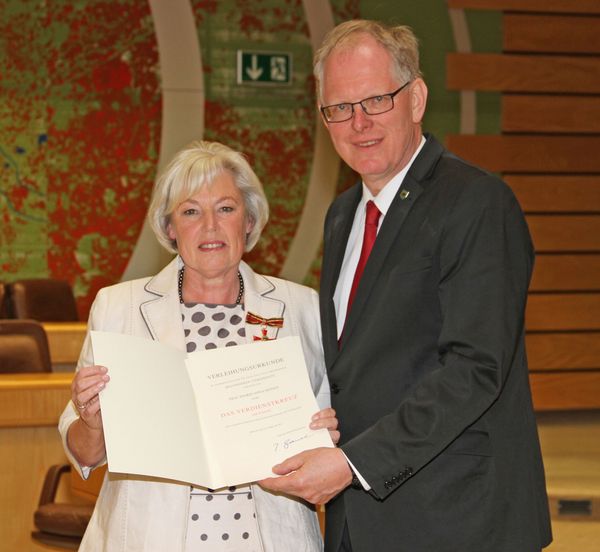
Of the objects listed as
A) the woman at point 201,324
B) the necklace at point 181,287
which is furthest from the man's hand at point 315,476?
the necklace at point 181,287

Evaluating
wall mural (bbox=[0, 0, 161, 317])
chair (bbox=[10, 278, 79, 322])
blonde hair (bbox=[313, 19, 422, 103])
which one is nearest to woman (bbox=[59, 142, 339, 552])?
blonde hair (bbox=[313, 19, 422, 103])

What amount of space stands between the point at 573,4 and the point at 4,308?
5045 mm

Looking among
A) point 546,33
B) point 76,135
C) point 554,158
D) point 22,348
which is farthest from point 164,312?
point 546,33

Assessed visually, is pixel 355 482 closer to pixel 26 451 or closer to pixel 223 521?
pixel 223 521

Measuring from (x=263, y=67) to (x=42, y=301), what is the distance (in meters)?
2.54

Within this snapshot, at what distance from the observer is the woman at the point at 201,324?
2068mm

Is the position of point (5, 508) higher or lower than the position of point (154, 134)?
lower

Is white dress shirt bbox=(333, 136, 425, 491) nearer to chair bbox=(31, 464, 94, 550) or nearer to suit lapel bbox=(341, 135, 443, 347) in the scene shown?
suit lapel bbox=(341, 135, 443, 347)

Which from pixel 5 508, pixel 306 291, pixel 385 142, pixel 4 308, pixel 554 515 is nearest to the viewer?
pixel 385 142

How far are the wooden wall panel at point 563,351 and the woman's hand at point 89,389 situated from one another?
19.5 ft

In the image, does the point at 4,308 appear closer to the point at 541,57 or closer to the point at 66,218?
the point at 66,218

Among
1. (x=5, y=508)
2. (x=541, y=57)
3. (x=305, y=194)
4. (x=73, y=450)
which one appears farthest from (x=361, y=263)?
(x=541, y=57)

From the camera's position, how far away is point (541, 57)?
7.50 meters

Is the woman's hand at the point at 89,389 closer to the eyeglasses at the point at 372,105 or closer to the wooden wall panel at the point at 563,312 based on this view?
the eyeglasses at the point at 372,105
